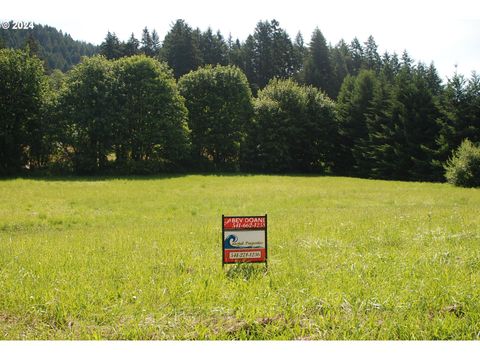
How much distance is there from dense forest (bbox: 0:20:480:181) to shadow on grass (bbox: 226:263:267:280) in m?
35.8

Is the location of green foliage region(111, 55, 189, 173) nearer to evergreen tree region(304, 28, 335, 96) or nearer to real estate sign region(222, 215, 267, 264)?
real estate sign region(222, 215, 267, 264)

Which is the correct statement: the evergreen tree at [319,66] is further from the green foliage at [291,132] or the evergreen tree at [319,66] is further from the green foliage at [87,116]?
the green foliage at [87,116]

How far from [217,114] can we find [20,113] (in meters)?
23.1

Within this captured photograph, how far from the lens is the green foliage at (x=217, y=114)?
1940 inches

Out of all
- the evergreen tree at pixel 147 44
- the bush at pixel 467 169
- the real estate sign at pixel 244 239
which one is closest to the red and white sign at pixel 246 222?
the real estate sign at pixel 244 239

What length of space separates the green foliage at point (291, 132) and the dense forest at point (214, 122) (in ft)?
0.49

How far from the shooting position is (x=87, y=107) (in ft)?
132

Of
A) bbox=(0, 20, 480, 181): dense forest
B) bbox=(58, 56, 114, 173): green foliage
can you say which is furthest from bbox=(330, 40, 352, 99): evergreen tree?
bbox=(58, 56, 114, 173): green foliage

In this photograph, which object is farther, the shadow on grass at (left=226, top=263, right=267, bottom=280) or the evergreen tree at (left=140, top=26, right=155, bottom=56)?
the evergreen tree at (left=140, top=26, right=155, bottom=56)

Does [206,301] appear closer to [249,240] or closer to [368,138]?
[249,240]

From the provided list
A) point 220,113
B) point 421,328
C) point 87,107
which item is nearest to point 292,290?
point 421,328

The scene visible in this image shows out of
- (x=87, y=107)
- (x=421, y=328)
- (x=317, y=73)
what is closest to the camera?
(x=421, y=328)

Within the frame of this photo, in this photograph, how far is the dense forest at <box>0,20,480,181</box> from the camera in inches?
1556

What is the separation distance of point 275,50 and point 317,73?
11.6m
